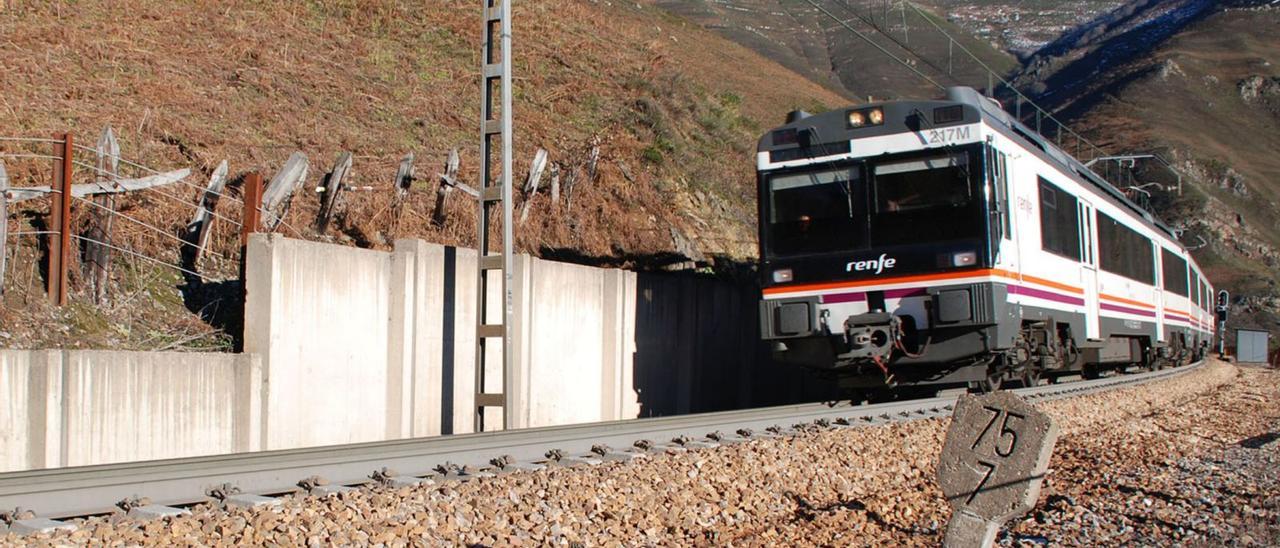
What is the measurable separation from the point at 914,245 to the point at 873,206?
65cm

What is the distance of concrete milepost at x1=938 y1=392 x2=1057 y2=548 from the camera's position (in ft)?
17.2

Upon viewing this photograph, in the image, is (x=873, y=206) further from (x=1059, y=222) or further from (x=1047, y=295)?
(x=1059, y=222)

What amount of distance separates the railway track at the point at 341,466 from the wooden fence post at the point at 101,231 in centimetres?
391

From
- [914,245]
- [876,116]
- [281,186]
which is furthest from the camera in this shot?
[876,116]

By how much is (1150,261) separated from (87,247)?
17.0 metres

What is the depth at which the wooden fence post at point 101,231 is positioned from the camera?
35.5 feet

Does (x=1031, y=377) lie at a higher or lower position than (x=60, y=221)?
lower

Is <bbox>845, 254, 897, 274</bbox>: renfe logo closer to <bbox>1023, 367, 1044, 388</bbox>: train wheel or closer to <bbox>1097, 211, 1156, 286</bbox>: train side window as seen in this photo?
<bbox>1023, 367, 1044, 388</bbox>: train wheel

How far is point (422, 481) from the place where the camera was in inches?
265

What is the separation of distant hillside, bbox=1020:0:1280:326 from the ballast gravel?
221 feet

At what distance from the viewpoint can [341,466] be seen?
22.2 ft

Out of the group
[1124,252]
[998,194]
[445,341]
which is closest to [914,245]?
[998,194]

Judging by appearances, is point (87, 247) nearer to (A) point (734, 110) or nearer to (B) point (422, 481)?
(B) point (422, 481)

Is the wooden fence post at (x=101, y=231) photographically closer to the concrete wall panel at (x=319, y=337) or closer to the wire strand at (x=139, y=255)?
the wire strand at (x=139, y=255)
